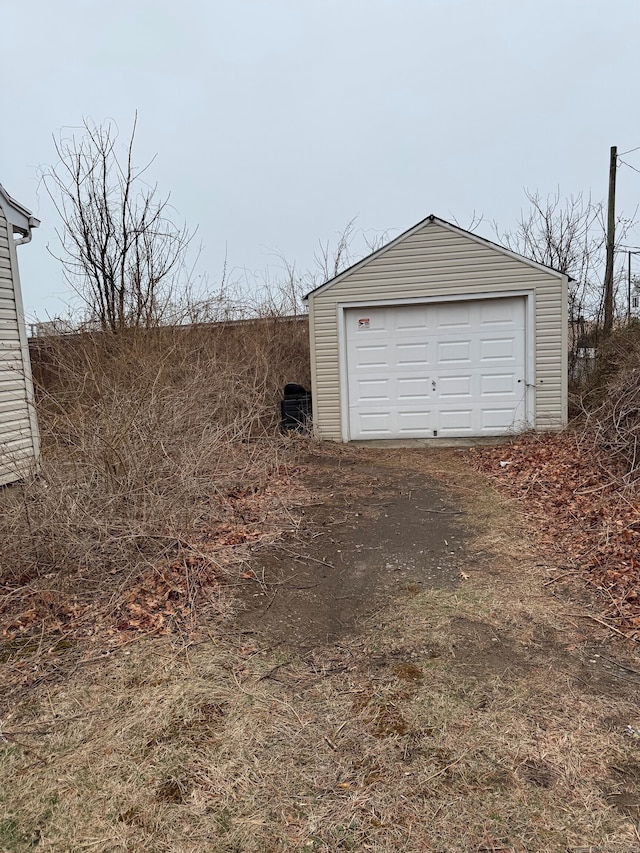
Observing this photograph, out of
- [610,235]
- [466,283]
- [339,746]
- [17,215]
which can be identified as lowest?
[339,746]

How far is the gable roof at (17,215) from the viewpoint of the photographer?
22.0ft

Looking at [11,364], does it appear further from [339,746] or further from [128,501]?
[339,746]

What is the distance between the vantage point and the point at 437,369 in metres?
8.84

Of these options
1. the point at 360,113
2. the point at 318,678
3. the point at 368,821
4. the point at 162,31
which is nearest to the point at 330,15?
the point at 162,31

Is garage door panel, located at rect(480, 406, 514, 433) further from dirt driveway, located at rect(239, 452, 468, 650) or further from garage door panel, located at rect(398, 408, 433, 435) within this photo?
dirt driveway, located at rect(239, 452, 468, 650)

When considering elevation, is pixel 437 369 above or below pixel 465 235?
below

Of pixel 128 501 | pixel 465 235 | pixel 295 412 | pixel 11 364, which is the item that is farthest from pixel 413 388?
pixel 11 364

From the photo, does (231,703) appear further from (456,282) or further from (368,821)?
(456,282)

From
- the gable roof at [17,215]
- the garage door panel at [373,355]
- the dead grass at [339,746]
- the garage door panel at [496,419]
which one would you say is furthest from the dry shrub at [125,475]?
the garage door panel at [496,419]

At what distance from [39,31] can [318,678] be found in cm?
1065

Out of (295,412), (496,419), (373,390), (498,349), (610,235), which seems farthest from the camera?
(610,235)

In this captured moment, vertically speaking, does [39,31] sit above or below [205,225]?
above

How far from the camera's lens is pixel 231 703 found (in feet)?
8.02

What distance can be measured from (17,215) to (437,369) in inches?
256
